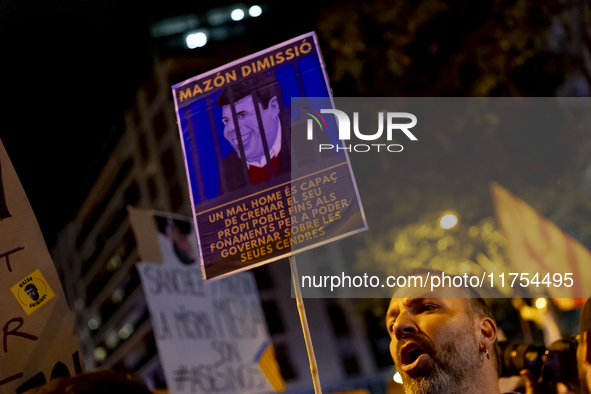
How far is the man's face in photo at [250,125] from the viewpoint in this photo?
2924mm

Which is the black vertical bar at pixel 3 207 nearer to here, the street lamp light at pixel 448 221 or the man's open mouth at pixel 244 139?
the man's open mouth at pixel 244 139

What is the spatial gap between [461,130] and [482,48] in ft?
2.84

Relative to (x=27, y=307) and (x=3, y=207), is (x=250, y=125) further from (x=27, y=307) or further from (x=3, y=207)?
(x=27, y=307)

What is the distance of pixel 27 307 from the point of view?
2863 millimetres

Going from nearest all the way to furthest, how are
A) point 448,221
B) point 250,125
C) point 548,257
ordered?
point 250,125 < point 548,257 < point 448,221

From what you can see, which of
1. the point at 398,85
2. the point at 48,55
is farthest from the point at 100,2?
the point at 398,85

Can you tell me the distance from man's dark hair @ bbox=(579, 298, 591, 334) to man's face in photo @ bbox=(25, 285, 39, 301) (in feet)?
9.96

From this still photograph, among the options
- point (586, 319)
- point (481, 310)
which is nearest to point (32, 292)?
point (481, 310)

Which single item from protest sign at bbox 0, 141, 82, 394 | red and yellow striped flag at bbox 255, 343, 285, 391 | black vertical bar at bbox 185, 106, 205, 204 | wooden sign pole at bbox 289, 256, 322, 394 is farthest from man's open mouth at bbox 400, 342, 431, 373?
red and yellow striped flag at bbox 255, 343, 285, 391

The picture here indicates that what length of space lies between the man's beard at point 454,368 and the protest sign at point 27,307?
6.62 feet

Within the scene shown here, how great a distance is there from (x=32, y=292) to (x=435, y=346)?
7.59 ft

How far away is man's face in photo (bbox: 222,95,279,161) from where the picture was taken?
292 centimetres

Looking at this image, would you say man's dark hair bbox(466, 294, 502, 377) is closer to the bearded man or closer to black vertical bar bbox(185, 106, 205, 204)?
the bearded man

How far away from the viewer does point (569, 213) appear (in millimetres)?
4969
